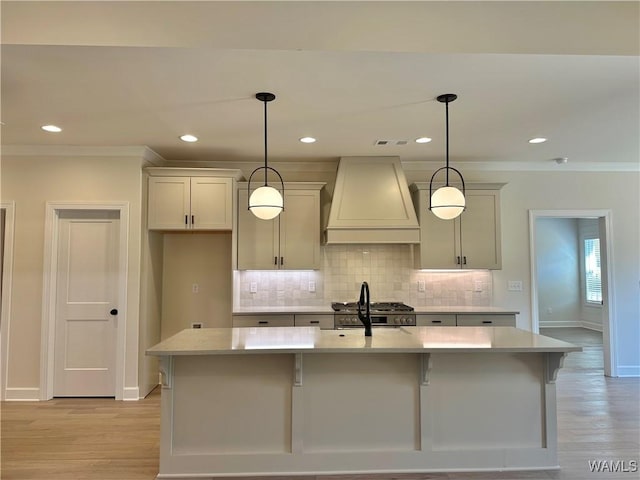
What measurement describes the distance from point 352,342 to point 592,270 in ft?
26.8

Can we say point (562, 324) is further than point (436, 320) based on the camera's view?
Yes

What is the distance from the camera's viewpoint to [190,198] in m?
4.47

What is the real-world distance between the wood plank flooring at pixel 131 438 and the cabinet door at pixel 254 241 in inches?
69.1

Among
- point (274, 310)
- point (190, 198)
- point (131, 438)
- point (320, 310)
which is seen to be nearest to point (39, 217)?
point (190, 198)

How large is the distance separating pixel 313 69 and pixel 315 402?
2200mm

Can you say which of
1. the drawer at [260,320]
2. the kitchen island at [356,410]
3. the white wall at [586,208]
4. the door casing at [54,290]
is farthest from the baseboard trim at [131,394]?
the white wall at [586,208]

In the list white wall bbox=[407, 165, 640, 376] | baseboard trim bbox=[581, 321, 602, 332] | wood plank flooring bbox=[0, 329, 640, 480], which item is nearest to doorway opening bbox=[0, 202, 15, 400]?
wood plank flooring bbox=[0, 329, 640, 480]

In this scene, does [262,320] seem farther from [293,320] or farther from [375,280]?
[375,280]

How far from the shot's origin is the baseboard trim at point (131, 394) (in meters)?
4.18

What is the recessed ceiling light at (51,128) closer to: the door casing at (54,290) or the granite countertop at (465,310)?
the door casing at (54,290)

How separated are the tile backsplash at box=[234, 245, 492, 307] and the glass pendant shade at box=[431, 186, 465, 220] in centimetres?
203

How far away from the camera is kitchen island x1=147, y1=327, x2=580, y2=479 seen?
2689mm

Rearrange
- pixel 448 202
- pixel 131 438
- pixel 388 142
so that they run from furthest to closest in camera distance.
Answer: pixel 388 142 → pixel 131 438 → pixel 448 202

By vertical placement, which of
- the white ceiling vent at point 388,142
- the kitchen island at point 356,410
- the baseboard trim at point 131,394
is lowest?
the baseboard trim at point 131,394
